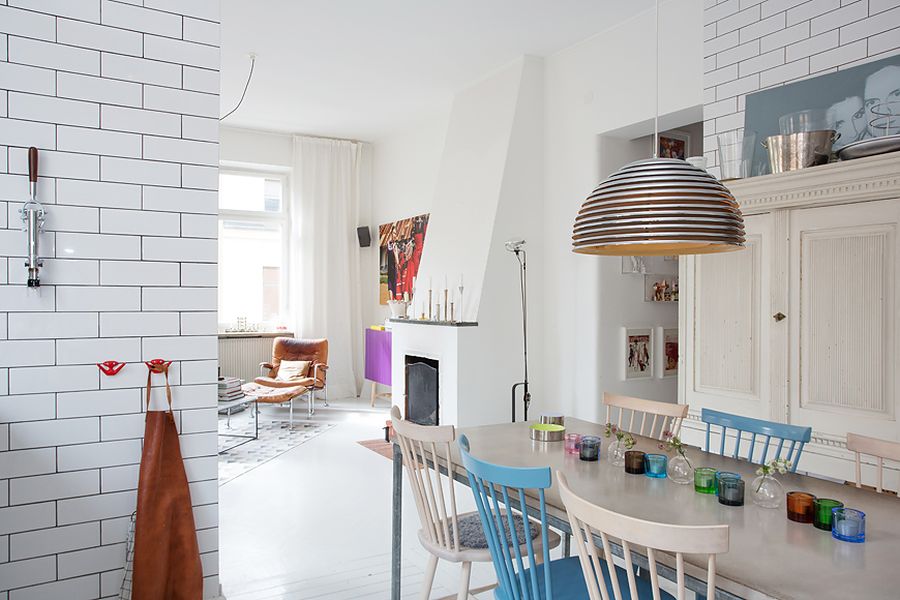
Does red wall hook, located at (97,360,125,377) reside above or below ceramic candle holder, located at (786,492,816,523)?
above

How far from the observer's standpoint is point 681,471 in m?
1.93

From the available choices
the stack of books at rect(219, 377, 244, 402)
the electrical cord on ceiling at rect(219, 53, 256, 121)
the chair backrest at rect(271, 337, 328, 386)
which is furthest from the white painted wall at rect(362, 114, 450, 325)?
the stack of books at rect(219, 377, 244, 402)

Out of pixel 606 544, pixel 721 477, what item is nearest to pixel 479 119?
pixel 721 477

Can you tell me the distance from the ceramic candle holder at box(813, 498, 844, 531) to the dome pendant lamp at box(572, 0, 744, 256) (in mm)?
699

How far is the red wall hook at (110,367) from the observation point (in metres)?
2.11

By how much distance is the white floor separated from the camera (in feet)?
9.36

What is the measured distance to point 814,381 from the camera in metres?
2.56

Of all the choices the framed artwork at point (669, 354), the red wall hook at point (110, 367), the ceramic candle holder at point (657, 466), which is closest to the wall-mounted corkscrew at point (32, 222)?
the red wall hook at point (110, 367)

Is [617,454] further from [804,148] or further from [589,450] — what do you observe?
[804,148]

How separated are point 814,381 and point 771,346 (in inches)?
8.5

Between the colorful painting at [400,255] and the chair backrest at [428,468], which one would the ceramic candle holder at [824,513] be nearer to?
the chair backrest at [428,468]

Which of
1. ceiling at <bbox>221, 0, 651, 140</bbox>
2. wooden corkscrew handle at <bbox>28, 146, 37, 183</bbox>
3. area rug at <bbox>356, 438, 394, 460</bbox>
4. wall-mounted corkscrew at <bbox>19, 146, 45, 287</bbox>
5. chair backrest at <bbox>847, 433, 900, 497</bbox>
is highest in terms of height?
ceiling at <bbox>221, 0, 651, 140</bbox>

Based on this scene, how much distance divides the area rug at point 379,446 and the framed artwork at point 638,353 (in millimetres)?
1987

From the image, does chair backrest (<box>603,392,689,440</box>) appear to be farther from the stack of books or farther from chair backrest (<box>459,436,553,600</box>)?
the stack of books
